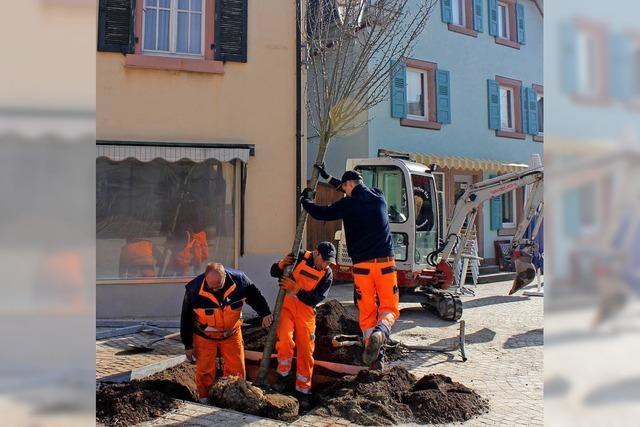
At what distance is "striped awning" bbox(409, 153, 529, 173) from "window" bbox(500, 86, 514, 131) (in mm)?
1655

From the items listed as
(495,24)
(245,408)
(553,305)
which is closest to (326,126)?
(245,408)

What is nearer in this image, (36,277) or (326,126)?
(36,277)

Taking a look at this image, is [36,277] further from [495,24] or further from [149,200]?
[495,24]

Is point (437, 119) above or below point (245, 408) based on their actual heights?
above

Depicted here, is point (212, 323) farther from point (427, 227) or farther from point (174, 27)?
point (174, 27)

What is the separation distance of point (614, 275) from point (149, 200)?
8340 mm

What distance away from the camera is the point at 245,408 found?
4.53m

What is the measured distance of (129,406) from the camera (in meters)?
4.35

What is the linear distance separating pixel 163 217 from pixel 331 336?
13.2 ft

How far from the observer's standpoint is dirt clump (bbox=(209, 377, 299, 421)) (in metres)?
4.49

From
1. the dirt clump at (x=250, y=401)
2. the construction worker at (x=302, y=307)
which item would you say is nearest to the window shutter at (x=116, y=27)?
the construction worker at (x=302, y=307)

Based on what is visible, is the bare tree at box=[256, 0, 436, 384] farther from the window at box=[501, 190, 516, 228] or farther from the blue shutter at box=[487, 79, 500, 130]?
the window at box=[501, 190, 516, 228]

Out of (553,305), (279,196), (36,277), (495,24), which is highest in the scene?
(495,24)

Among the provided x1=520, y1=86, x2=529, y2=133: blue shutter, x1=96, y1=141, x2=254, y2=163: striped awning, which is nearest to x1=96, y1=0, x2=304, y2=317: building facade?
x1=96, y1=141, x2=254, y2=163: striped awning
